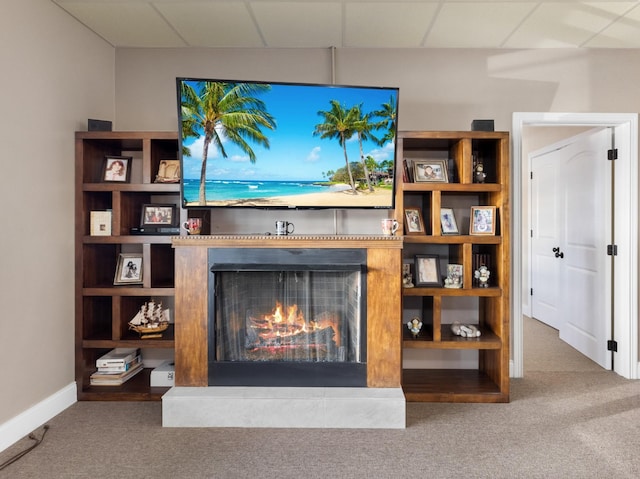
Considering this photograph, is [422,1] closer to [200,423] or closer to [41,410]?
[200,423]

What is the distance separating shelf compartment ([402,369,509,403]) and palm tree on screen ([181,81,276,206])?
1910 mm

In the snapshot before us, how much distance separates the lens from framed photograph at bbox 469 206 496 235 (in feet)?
9.59

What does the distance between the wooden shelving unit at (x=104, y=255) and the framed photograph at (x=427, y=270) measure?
1.67 meters

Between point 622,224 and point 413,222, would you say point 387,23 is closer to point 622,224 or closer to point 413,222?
point 413,222

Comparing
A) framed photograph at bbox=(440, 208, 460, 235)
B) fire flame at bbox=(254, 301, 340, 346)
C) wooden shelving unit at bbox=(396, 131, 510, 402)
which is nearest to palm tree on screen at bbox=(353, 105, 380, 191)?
wooden shelving unit at bbox=(396, 131, 510, 402)

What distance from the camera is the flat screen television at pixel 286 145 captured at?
2684mm

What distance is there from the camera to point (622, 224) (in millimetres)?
3318

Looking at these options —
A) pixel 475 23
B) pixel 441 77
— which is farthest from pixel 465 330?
pixel 475 23

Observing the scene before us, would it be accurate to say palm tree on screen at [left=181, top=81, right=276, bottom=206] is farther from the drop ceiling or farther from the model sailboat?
the model sailboat

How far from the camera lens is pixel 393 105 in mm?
2742

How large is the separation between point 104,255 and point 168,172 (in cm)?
80

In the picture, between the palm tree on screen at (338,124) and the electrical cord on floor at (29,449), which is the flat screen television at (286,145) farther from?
the electrical cord on floor at (29,449)

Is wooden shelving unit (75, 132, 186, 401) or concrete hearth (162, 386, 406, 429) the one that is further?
wooden shelving unit (75, 132, 186, 401)

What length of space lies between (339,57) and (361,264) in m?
1.69
